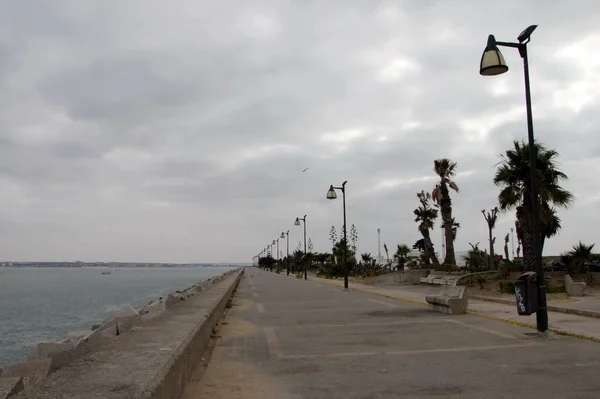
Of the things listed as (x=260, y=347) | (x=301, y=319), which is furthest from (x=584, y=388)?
(x=301, y=319)

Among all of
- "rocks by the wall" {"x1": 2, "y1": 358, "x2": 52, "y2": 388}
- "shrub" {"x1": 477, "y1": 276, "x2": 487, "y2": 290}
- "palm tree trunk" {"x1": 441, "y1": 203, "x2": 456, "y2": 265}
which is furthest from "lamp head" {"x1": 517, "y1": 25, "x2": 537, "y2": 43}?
"palm tree trunk" {"x1": 441, "y1": 203, "x2": 456, "y2": 265}

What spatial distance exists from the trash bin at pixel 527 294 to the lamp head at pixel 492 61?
4003 mm

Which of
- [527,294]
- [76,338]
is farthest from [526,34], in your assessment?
[76,338]

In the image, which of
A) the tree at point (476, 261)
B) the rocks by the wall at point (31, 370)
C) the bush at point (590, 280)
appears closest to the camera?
the rocks by the wall at point (31, 370)

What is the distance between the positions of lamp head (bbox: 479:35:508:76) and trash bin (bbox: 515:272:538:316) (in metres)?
4.00

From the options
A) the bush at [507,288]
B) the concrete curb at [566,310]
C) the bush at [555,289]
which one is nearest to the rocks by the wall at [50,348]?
the concrete curb at [566,310]

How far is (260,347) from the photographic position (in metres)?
9.89

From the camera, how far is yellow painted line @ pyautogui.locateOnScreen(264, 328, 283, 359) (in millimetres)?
9055

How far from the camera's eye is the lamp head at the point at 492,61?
10.0 m

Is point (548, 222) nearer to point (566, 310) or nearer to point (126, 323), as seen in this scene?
point (566, 310)

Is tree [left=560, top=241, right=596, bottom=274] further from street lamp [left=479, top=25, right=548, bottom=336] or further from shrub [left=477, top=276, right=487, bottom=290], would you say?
street lamp [left=479, top=25, right=548, bottom=336]

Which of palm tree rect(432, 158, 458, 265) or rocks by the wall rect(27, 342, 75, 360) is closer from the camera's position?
rocks by the wall rect(27, 342, 75, 360)

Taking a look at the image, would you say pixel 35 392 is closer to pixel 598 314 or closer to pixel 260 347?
pixel 260 347

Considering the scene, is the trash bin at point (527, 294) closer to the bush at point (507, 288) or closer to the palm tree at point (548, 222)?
the bush at point (507, 288)
